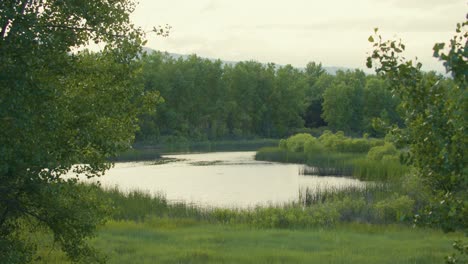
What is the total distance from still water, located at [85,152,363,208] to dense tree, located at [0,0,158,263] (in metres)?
16.3

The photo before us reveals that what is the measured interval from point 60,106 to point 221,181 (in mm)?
28335

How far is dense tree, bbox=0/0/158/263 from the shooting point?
22.3ft

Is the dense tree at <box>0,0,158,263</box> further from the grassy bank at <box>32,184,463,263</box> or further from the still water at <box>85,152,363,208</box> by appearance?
the still water at <box>85,152,363,208</box>

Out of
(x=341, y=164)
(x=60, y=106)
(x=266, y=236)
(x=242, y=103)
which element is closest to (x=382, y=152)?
(x=341, y=164)

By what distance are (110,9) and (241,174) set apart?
31636mm

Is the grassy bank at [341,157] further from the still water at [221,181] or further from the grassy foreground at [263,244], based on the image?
the grassy foreground at [263,244]

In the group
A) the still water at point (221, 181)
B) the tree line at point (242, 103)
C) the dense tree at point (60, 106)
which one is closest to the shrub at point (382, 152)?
the still water at point (221, 181)

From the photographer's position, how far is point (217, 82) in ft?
290

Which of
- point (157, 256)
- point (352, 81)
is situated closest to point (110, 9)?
point (157, 256)

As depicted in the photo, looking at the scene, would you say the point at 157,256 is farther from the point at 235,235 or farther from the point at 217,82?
the point at 217,82

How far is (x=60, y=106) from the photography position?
768cm

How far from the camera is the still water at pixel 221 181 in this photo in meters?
28.8

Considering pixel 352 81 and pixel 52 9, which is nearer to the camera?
pixel 52 9

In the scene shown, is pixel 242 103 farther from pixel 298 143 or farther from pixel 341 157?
pixel 341 157
